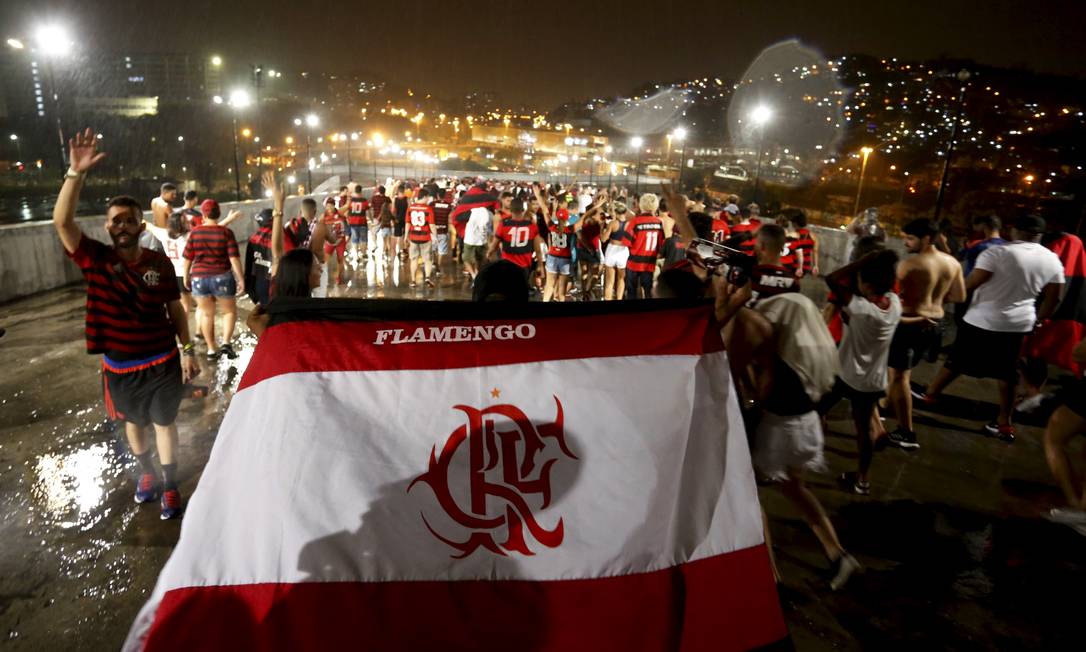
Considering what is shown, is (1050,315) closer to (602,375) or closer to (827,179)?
(602,375)

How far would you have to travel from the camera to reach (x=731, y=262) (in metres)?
3.56

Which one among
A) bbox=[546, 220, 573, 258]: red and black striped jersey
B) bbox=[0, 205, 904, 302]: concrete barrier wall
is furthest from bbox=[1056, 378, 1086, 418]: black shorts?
bbox=[0, 205, 904, 302]: concrete barrier wall

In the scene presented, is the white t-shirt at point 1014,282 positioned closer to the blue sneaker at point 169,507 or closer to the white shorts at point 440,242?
the blue sneaker at point 169,507

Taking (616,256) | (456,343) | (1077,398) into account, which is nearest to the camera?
(456,343)

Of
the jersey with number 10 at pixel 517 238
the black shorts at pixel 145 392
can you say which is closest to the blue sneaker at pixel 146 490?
the black shorts at pixel 145 392

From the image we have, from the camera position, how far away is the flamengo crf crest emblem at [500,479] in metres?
2.15

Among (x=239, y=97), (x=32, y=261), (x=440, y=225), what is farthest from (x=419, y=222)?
(x=239, y=97)

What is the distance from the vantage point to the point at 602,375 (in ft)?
7.72

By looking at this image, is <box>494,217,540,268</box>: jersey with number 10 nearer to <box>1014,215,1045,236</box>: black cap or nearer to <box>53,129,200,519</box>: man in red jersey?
A: <box>53,129,200,519</box>: man in red jersey

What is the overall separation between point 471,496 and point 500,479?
0.12 metres

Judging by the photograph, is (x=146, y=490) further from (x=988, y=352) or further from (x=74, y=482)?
(x=988, y=352)

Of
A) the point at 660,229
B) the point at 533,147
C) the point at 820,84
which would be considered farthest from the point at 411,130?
the point at 660,229

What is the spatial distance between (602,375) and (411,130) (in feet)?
493

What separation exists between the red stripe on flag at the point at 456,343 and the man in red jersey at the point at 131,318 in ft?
7.29
